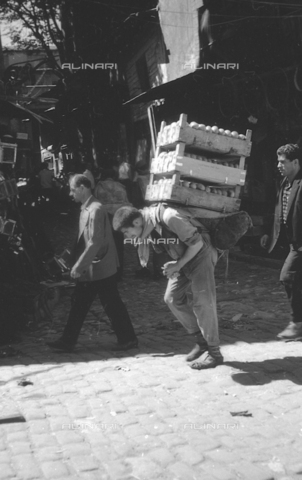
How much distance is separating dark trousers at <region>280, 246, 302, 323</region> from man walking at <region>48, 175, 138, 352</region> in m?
1.78

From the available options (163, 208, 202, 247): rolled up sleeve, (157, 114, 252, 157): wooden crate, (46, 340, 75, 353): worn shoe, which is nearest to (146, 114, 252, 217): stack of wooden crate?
(157, 114, 252, 157): wooden crate

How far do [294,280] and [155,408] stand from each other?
247 cm

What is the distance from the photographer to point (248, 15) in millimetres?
13117

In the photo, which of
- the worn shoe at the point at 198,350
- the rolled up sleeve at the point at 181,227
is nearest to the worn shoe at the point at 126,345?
the worn shoe at the point at 198,350

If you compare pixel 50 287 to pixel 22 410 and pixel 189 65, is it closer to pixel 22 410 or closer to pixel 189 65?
pixel 22 410

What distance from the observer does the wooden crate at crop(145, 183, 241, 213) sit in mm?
5562

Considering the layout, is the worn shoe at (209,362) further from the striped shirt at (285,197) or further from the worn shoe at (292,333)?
the striped shirt at (285,197)

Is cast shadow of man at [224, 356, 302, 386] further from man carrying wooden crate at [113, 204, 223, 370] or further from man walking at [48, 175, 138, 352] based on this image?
man walking at [48, 175, 138, 352]

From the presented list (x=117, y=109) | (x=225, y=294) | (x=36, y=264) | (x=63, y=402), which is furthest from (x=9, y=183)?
(x=117, y=109)

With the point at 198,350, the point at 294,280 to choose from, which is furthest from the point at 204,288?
the point at 294,280

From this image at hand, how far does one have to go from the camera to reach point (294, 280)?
21.7 feet

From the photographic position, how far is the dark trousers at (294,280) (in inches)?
261

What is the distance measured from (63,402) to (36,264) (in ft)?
15.4

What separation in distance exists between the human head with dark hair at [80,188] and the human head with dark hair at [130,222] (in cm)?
136
